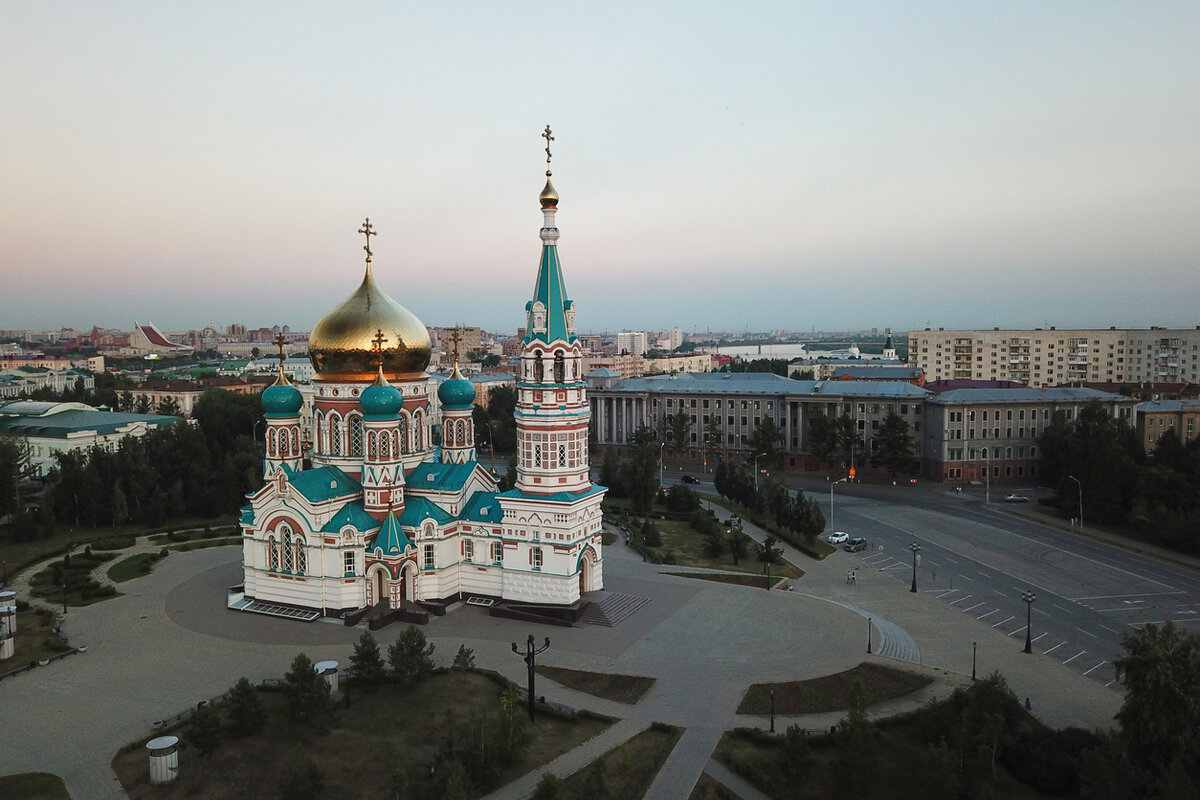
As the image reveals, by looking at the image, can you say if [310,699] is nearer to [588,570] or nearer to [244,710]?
[244,710]

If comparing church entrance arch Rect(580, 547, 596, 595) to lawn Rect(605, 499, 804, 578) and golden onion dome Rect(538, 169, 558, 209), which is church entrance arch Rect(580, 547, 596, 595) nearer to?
lawn Rect(605, 499, 804, 578)

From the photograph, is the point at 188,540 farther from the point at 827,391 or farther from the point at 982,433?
the point at 982,433

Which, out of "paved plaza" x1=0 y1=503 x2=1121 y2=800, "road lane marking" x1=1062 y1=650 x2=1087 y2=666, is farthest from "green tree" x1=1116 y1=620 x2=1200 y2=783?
"road lane marking" x1=1062 y1=650 x2=1087 y2=666

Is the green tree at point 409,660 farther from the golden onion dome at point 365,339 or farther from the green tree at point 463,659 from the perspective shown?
the golden onion dome at point 365,339

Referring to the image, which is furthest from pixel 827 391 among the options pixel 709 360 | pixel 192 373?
pixel 709 360

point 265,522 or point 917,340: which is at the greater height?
point 917,340

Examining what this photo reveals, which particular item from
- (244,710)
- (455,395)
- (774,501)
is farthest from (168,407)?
(244,710)
